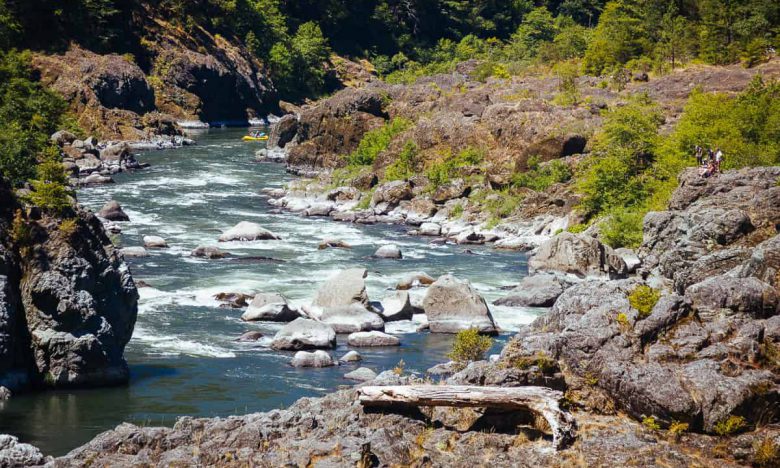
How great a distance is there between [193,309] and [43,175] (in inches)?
421

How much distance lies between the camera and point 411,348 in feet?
109

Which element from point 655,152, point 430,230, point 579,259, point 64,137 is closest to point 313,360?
point 579,259

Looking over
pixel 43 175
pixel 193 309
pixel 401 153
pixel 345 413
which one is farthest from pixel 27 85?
→ pixel 345 413

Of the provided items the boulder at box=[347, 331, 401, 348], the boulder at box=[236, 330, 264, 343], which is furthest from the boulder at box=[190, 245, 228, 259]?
the boulder at box=[347, 331, 401, 348]

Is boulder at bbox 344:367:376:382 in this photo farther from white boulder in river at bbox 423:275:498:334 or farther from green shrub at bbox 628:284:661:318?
green shrub at bbox 628:284:661:318

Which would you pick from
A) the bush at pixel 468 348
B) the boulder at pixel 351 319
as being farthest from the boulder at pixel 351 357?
the bush at pixel 468 348

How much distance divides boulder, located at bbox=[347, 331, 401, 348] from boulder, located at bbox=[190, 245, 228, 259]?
16.2 m

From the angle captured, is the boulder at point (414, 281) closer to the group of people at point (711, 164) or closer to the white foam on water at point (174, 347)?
the white foam on water at point (174, 347)

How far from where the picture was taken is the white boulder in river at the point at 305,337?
32375 mm

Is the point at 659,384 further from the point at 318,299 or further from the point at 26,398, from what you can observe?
the point at 318,299

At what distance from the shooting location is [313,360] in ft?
100

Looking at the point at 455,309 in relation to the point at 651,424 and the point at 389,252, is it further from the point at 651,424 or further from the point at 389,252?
the point at 651,424

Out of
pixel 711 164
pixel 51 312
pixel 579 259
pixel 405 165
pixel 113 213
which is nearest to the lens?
pixel 51 312

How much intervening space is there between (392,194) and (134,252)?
22102 millimetres
